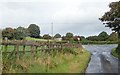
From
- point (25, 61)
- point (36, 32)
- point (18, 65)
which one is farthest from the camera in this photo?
point (36, 32)

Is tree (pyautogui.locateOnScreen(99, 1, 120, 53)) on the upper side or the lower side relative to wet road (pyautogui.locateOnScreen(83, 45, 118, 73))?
upper

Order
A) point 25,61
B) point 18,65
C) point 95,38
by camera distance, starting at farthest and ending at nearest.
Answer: point 95,38, point 25,61, point 18,65

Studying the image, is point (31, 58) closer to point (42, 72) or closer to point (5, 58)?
point (42, 72)

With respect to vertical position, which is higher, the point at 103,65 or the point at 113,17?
the point at 113,17

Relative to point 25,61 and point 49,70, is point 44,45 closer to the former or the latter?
point 49,70

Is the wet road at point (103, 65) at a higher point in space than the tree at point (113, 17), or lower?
lower

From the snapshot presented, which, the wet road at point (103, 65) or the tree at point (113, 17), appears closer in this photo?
the wet road at point (103, 65)

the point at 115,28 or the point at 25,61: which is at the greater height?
the point at 115,28

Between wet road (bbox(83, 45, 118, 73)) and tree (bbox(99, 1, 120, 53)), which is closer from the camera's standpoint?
wet road (bbox(83, 45, 118, 73))

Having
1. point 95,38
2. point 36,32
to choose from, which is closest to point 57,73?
point 36,32

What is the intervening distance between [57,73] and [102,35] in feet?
399

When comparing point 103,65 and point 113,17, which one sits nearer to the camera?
point 103,65

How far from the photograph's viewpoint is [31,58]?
21.2 m

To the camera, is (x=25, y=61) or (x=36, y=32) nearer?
(x=25, y=61)
